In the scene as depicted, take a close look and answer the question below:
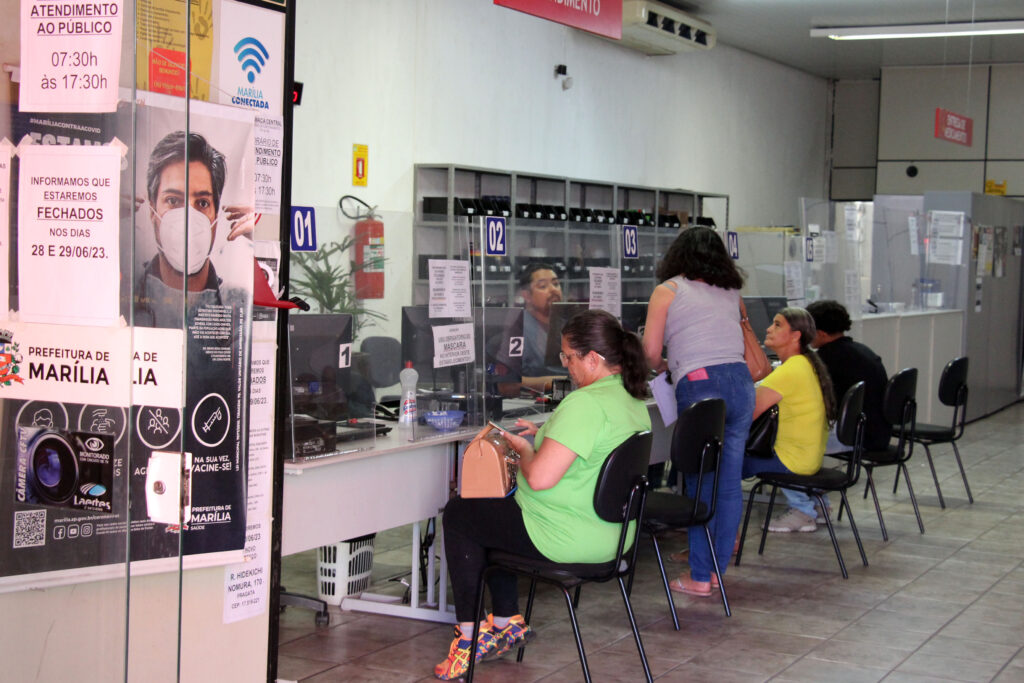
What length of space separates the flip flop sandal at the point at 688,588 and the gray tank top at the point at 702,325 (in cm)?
85

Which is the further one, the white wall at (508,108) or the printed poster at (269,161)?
the white wall at (508,108)

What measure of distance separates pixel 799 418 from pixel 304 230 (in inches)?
92.8

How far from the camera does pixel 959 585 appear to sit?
4.54m

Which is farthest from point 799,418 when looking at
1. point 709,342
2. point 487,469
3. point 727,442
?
point 487,469

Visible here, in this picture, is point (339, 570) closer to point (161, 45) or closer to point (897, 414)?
point (161, 45)

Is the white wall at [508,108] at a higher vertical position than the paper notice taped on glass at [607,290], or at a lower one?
higher

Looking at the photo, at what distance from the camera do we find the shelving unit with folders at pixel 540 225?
4.02 m

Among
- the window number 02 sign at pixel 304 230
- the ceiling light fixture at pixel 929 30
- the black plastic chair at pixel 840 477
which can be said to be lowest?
the black plastic chair at pixel 840 477

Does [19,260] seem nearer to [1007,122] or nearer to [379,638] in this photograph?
[379,638]

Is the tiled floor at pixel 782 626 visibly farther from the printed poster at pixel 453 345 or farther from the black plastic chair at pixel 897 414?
the printed poster at pixel 453 345

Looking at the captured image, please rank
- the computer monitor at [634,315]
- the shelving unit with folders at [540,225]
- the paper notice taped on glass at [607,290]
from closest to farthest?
the shelving unit with folders at [540,225] → the paper notice taped on glass at [607,290] → the computer monitor at [634,315]

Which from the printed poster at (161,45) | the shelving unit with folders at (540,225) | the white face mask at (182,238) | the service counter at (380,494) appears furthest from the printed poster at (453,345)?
the printed poster at (161,45)

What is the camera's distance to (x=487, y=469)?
3.26 metres

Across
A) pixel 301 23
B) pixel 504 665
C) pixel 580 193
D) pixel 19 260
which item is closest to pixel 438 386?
pixel 504 665
